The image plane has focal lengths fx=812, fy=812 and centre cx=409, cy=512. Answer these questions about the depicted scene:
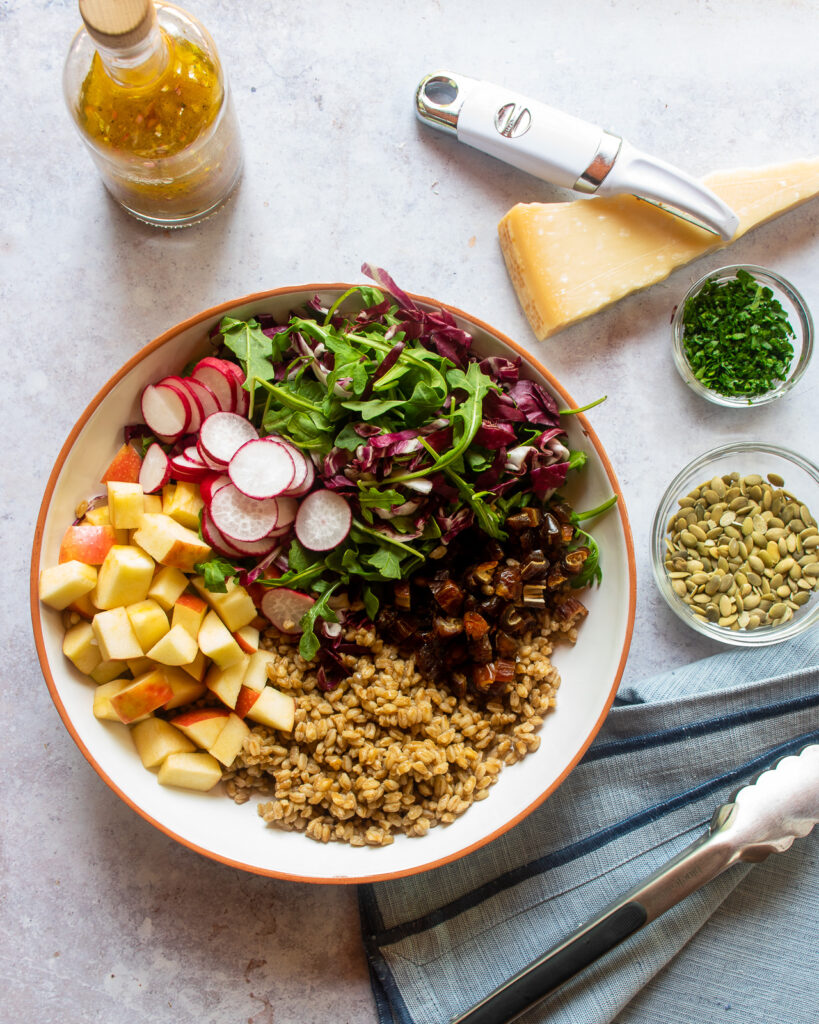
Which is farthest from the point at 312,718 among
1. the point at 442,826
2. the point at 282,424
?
the point at 282,424

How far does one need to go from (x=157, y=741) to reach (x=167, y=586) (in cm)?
39

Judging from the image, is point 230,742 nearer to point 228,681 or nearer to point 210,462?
point 228,681

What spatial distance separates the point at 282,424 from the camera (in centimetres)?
201

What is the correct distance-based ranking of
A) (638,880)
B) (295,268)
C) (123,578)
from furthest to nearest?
(295,268) < (638,880) < (123,578)

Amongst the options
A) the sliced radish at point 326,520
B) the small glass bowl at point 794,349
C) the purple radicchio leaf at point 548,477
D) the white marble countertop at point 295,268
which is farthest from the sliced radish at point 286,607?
the small glass bowl at point 794,349

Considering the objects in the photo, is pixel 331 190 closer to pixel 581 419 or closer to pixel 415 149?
pixel 415 149

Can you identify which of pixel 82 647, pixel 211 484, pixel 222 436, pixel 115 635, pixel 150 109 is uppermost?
pixel 150 109

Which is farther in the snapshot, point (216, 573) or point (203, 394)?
point (203, 394)

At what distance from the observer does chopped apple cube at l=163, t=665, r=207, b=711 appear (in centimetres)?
198

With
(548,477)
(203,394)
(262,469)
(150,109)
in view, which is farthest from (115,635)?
(150,109)

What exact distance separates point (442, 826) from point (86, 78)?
203 cm

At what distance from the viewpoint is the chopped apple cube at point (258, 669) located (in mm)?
2016

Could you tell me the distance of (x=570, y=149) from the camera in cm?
226

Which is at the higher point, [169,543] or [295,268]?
[295,268]
